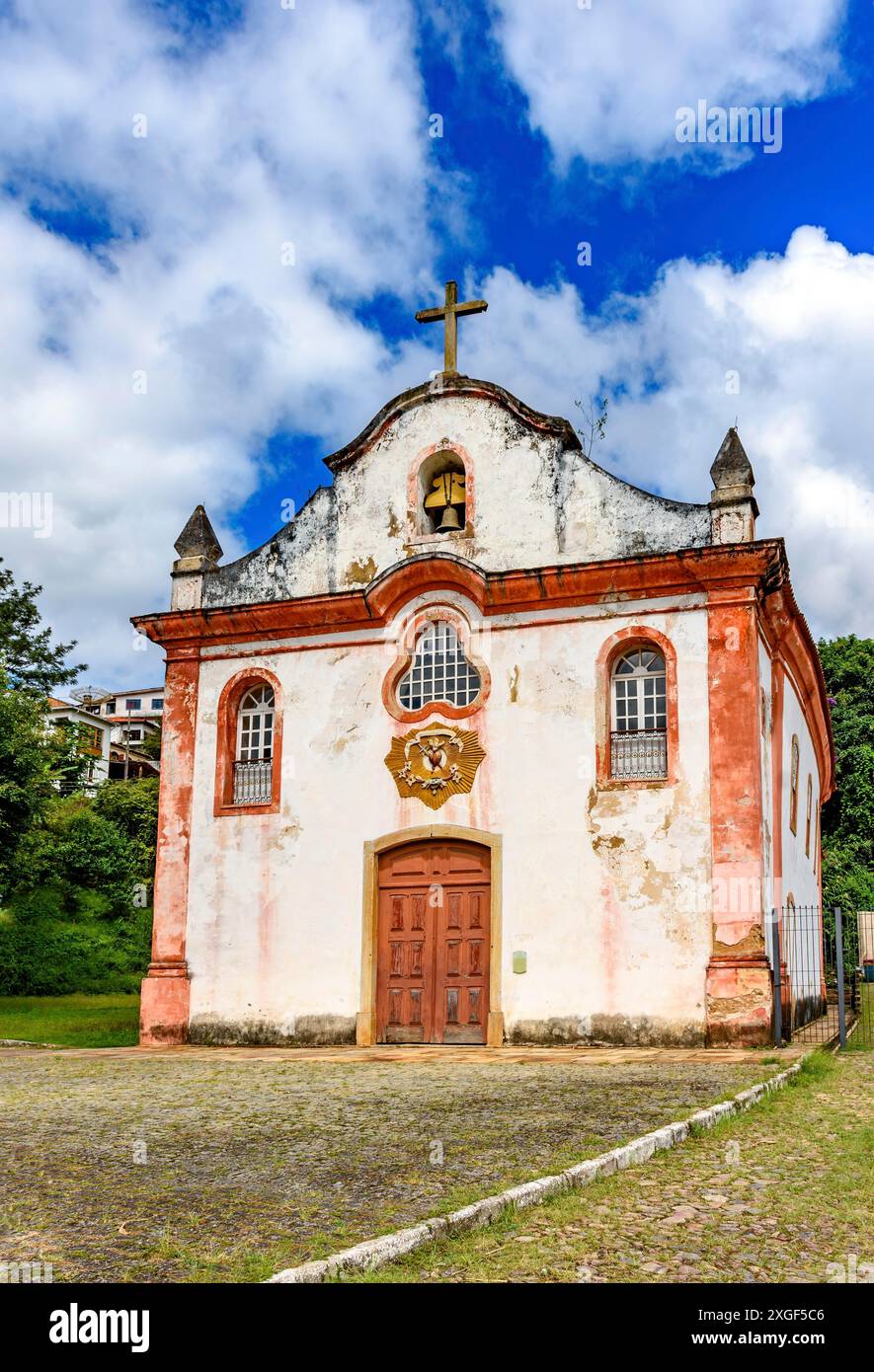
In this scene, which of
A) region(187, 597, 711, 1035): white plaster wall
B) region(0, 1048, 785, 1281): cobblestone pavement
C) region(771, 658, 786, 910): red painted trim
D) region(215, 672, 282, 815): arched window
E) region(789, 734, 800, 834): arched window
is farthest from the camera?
region(789, 734, 800, 834): arched window

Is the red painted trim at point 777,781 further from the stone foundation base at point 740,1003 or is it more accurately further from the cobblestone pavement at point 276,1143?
the cobblestone pavement at point 276,1143

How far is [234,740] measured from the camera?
17594 mm

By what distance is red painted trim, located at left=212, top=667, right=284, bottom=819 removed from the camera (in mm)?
16938

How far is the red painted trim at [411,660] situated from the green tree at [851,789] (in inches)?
667

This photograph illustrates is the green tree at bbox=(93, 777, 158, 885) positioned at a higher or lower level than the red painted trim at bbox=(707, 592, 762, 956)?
higher

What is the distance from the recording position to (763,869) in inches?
569

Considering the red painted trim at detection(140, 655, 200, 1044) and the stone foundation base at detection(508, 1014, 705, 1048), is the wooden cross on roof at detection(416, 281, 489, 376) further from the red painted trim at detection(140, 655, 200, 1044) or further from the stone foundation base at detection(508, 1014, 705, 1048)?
the stone foundation base at detection(508, 1014, 705, 1048)

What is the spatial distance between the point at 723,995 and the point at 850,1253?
9.45 metres

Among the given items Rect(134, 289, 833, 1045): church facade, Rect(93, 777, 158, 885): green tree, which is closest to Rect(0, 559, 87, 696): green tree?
Rect(93, 777, 158, 885): green tree

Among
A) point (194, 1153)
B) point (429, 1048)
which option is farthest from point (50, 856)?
point (194, 1153)

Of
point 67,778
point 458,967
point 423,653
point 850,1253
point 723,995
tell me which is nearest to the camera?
point 850,1253

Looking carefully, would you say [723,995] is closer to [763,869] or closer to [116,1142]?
[763,869]

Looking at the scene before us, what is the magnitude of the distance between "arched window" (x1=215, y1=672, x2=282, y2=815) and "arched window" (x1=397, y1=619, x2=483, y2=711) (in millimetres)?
1966

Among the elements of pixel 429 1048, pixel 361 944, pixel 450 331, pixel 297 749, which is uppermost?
pixel 450 331
